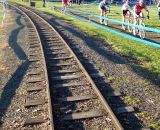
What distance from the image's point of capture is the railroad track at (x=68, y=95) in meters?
7.84

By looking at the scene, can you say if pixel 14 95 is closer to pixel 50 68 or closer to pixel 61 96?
pixel 61 96

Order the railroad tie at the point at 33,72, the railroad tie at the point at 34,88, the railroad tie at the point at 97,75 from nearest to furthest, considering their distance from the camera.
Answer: the railroad tie at the point at 34,88
the railroad tie at the point at 97,75
the railroad tie at the point at 33,72

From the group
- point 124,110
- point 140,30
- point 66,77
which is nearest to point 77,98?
point 124,110

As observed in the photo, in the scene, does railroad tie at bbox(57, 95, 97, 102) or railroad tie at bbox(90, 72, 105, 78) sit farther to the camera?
railroad tie at bbox(90, 72, 105, 78)

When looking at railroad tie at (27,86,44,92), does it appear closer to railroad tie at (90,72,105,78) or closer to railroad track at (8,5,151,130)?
railroad track at (8,5,151,130)

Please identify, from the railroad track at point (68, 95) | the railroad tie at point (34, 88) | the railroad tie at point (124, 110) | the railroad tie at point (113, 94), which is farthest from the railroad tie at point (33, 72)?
the railroad tie at point (124, 110)


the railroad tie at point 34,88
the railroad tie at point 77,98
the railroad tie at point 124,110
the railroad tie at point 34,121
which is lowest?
the railroad tie at point 34,121

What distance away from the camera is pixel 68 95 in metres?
9.62

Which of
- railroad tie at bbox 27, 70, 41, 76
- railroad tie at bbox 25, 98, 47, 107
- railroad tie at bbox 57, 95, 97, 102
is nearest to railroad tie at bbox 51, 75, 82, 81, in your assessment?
railroad tie at bbox 27, 70, 41, 76

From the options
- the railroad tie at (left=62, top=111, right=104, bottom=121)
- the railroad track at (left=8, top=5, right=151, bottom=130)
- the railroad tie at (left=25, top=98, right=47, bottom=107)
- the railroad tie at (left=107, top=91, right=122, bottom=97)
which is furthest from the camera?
the railroad tie at (left=107, top=91, right=122, bottom=97)

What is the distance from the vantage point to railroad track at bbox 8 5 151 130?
7.84 metres

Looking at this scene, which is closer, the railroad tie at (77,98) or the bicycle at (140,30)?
the railroad tie at (77,98)

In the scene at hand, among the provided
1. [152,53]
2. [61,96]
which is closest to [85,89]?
[61,96]

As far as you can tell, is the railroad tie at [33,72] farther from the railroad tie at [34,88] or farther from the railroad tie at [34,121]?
the railroad tie at [34,121]
